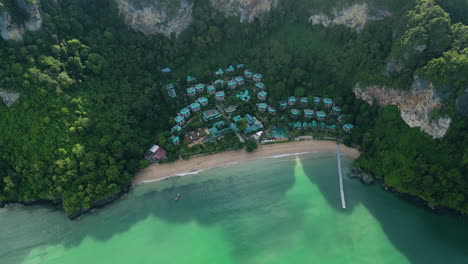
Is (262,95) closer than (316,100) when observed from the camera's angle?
No

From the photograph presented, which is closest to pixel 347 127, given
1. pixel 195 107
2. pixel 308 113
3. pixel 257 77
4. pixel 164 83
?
pixel 308 113

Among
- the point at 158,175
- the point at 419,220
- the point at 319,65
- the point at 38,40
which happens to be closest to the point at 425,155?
the point at 419,220

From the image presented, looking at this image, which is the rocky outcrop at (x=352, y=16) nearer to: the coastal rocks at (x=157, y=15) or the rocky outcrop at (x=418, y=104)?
the rocky outcrop at (x=418, y=104)

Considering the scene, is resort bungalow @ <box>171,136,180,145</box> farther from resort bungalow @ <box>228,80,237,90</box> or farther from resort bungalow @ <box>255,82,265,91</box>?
resort bungalow @ <box>255,82,265,91</box>

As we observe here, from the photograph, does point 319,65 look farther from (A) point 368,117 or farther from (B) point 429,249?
(B) point 429,249

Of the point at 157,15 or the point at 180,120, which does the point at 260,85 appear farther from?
the point at 157,15

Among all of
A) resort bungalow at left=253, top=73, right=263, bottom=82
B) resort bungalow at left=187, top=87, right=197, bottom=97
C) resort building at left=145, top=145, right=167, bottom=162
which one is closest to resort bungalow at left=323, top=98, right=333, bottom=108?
resort bungalow at left=253, top=73, right=263, bottom=82

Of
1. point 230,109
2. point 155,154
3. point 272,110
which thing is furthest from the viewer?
point 230,109
